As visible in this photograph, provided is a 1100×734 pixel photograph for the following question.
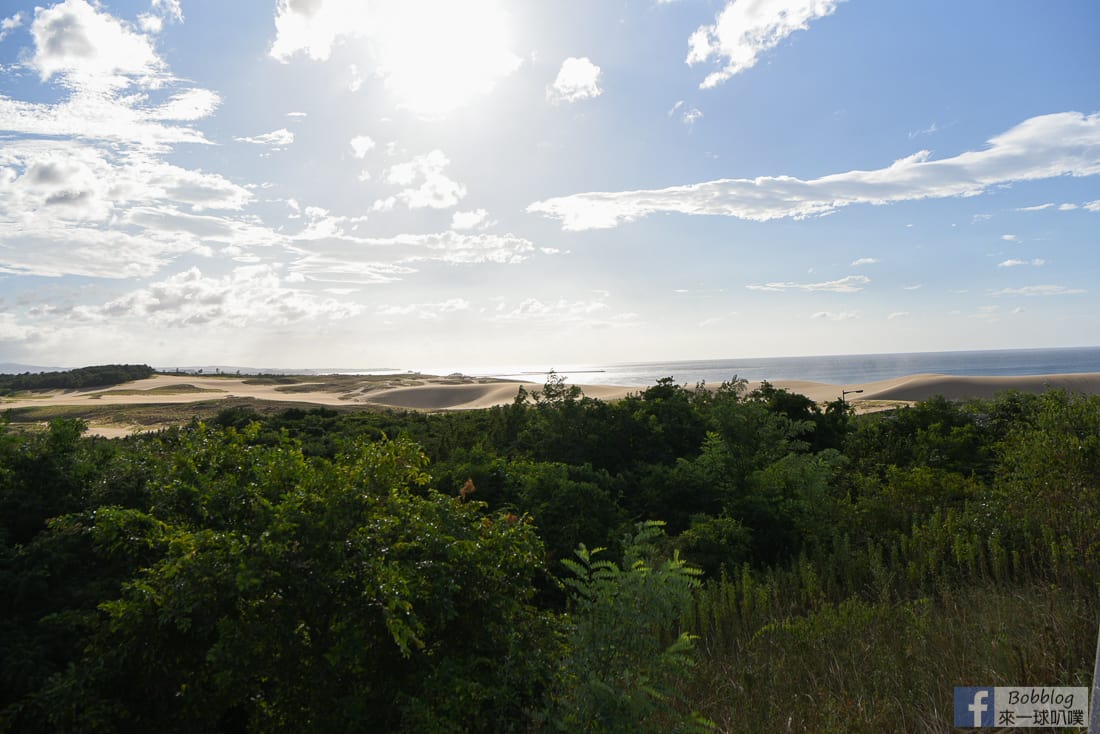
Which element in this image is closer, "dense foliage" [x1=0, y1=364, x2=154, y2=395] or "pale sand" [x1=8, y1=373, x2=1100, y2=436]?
"dense foliage" [x1=0, y1=364, x2=154, y2=395]

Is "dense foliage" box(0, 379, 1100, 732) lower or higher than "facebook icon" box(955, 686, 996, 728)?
higher

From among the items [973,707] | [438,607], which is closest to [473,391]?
[438,607]

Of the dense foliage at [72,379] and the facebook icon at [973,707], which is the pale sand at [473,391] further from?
the facebook icon at [973,707]

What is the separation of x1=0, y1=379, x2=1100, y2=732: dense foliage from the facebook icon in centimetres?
11

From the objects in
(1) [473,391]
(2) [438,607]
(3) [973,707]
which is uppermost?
(2) [438,607]

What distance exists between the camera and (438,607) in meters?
3.59

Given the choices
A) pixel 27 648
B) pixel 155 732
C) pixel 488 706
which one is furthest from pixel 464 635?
pixel 27 648

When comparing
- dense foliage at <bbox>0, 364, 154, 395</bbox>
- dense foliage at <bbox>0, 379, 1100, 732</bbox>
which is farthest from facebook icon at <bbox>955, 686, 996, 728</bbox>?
dense foliage at <bbox>0, 364, 154, 395</bbox>

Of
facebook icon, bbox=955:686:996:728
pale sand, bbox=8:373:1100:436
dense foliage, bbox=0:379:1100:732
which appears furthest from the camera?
pale sand, bbox=8:373:1100:436

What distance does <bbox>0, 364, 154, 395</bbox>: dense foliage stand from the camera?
37.6m

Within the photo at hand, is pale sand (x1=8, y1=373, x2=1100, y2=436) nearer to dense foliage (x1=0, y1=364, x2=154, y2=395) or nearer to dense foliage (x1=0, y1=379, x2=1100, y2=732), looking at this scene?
dense foliage (x1=0, y1=364, x2=154, y2=395)

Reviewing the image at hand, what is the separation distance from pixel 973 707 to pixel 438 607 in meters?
3.27

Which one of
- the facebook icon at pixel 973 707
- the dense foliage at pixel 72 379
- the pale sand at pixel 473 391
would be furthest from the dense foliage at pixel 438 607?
the dense foliage at pixel 72 379

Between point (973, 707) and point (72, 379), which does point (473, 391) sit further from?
point (973, 707)
